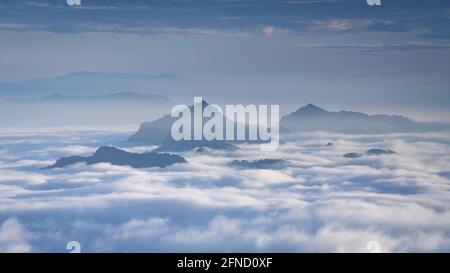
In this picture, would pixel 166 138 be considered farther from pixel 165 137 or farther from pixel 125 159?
pixel 125 159

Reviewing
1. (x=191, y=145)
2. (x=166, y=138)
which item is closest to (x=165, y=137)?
(x=166, y=138)

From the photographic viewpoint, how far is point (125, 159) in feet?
45.7

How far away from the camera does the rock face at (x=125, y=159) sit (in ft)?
43.3

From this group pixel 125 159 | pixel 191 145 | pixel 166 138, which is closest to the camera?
pixel 191 145

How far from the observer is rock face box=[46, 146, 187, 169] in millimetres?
13188
